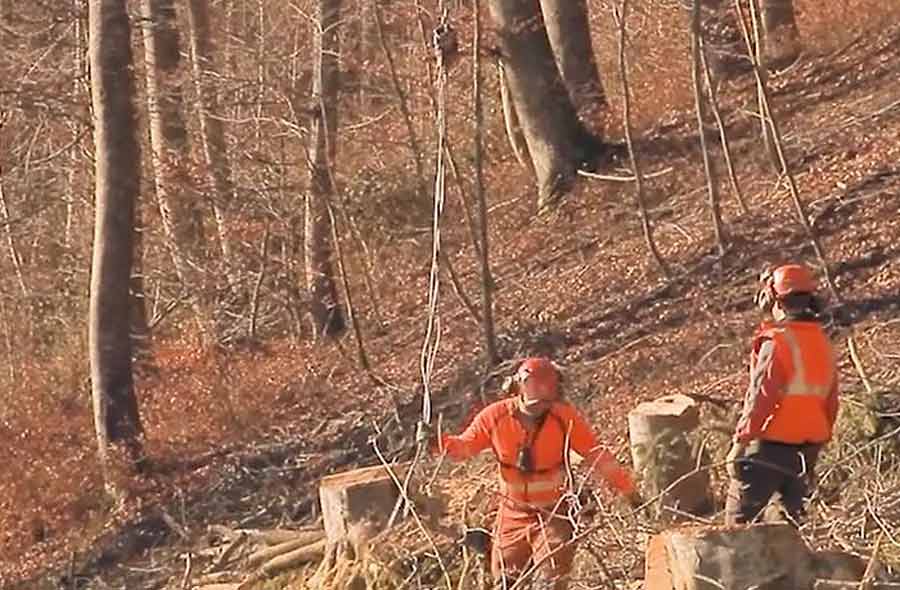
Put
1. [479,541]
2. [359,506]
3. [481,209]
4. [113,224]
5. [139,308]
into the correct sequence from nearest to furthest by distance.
Result: [479,541]
[359,506]
[481,209]
[113,224]
[139,308]

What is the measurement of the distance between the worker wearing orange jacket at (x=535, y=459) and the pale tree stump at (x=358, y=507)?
1220 mm

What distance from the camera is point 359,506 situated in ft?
34.4

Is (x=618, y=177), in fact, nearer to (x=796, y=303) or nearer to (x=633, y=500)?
(x=633, y=500)

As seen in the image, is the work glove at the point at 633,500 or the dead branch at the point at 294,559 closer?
the work glove at the point at 633,500

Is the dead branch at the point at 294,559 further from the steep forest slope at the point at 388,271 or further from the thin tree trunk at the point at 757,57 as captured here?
the thin tree trunk at the point at 757,57

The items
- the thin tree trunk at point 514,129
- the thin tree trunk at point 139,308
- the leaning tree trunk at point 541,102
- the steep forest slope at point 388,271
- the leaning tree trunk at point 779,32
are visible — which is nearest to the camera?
the steep forest slope at point 388,271

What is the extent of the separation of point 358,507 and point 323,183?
10829mm

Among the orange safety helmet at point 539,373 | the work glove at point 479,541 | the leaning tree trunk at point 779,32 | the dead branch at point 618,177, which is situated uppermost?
the leaning tree trunk at point 779,32

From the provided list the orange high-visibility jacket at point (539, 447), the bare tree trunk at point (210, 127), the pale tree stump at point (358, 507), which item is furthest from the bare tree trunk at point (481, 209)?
the orange high-visibility jacket at point (539, 447)

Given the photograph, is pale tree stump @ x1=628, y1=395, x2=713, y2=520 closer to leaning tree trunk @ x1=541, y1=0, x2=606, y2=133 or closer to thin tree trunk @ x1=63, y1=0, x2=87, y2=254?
thin tree trunk @ x1=63, y1=0, x2=87, y2=254

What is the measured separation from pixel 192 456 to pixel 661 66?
11252mm

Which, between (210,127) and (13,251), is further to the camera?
(13,251)

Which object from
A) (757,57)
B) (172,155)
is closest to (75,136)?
(172,155)

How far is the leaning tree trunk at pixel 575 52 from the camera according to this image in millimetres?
23344
